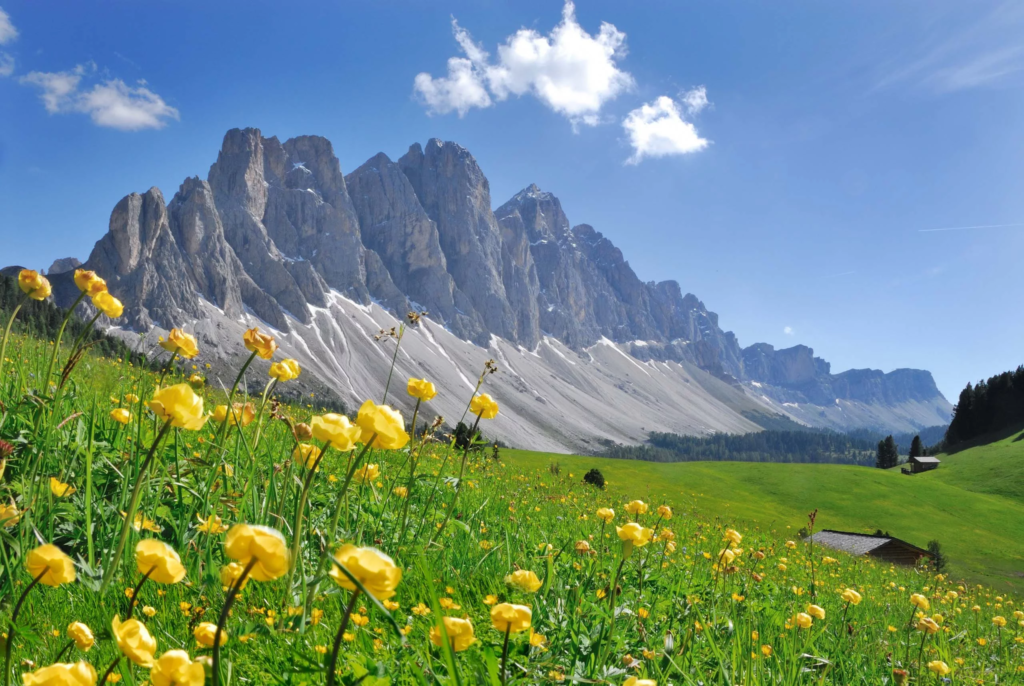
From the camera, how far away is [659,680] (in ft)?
9.46

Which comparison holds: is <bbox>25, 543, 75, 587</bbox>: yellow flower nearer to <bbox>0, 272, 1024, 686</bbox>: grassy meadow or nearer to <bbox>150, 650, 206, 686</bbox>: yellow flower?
<bbox>0, 272, 1024, 686</bbox>: grassy meadow

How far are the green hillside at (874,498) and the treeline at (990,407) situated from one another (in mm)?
20647

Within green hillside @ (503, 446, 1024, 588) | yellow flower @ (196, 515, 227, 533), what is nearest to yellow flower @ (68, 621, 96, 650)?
yellow flower @ (196, 515, 227, 533)

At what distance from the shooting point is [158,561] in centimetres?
144

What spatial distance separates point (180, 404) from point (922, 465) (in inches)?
4382

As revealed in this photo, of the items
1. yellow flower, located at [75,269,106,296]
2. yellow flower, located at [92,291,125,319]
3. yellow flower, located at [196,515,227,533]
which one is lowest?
yellow flower, located at [196,515,227,533]

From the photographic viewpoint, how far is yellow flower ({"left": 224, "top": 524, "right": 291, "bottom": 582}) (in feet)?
3.63

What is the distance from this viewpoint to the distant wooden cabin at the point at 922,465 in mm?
88188

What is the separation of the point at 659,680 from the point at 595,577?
1.83m

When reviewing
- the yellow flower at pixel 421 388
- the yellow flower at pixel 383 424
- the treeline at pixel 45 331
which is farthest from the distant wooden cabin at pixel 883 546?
the yellow flower at pixel 383 424

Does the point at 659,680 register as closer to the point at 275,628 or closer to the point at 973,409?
the point at 275,628

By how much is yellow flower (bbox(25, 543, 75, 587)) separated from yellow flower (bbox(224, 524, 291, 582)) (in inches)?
30.6

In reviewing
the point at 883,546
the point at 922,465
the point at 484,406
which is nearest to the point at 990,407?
the point at 922,465

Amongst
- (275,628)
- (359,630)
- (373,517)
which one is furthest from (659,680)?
(373,517)
